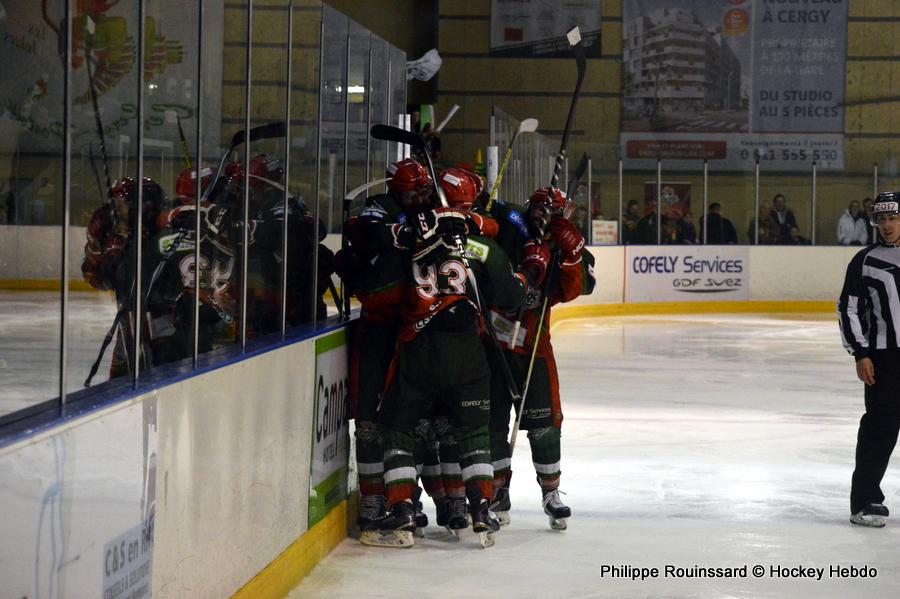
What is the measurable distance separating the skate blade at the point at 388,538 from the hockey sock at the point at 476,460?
10.1 inches

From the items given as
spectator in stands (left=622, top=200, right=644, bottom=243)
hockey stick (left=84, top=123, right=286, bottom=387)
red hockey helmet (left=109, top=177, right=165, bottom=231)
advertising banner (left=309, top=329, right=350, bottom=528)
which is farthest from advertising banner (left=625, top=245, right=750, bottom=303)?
red hockey helmet (left=109, top=177, right=165, bottom=231)

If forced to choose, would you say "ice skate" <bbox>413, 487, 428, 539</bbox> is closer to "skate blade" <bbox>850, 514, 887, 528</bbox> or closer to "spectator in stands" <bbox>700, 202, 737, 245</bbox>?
"skate blade" <bbox>850, 514, 887, 528</bbox>

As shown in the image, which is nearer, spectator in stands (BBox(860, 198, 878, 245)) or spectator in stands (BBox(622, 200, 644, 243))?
spectator in stands (BBox(622, 200, 644, 243))

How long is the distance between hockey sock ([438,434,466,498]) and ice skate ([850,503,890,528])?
157 centimetres

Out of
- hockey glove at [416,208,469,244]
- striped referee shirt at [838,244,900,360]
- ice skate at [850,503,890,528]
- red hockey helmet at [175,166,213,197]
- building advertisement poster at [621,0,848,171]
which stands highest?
building advertisement poster at [621,0,848,171]

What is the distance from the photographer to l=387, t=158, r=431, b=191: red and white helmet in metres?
5.08

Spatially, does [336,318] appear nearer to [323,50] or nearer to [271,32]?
[323,50]

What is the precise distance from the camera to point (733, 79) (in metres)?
20.9

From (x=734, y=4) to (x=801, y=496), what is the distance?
51.7ft

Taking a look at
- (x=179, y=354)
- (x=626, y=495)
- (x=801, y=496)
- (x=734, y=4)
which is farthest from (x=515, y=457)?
(x=734, y=4)

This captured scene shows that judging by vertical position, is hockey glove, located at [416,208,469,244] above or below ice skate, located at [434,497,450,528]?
above

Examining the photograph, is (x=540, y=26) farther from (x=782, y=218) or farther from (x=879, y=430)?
(x=879, y=430)

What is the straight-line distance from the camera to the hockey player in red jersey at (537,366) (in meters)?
5.52

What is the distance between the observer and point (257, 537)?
4070 mm
